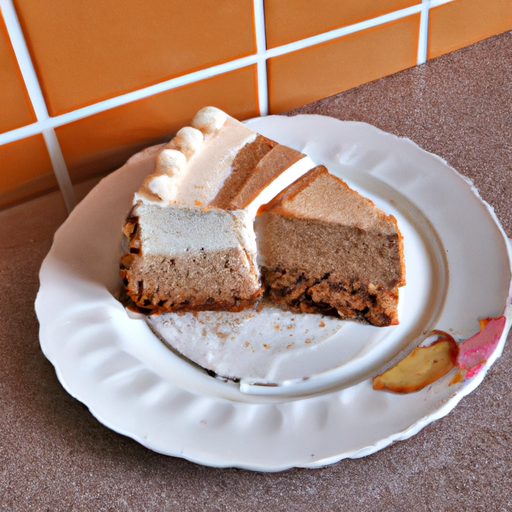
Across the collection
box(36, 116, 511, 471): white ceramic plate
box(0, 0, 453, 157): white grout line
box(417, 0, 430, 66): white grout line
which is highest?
box(0, 0, 453, 157): white grout line

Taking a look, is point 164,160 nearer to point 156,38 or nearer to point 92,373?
point 156,38

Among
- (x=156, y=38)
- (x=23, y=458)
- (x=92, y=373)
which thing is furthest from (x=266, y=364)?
(x=156, y=38)

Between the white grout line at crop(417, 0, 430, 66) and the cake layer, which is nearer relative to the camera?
the cake layer

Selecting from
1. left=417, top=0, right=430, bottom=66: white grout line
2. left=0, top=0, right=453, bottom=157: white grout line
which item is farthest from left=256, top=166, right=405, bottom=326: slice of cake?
left=417, top=0, right=430, bottom=66: white grout line

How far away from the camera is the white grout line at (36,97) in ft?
2.96

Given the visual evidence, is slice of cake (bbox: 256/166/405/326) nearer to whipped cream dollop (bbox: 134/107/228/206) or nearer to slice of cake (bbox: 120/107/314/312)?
slice of cake (bbox: 120/107/314/312)

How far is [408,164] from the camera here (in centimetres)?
109

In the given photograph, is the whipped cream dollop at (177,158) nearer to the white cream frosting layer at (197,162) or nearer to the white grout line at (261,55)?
the white cream frosting layer at (197,162)

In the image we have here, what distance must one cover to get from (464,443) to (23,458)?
22.0 inches

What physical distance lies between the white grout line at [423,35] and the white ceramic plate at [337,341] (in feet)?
1.08

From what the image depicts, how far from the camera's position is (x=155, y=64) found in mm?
1053

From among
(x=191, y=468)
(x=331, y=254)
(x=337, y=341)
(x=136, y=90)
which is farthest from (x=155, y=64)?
(x=191, y=468)

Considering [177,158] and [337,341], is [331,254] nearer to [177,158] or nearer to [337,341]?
[337,341]

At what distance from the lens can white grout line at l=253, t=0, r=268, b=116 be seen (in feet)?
3.58
